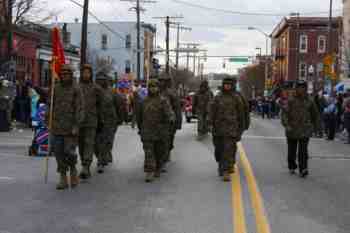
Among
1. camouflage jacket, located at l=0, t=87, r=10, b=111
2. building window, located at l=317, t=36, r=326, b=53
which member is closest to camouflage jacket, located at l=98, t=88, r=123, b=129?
camouflage jacket, located at l=0, t=87, r=10, b=111

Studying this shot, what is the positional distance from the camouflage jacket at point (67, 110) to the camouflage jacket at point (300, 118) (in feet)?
13.0

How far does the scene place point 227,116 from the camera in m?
11.5

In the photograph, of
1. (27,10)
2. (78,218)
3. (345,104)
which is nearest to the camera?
(78,218)

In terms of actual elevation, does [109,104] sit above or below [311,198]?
above

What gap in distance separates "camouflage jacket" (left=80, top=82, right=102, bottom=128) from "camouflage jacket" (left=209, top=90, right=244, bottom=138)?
198 cm

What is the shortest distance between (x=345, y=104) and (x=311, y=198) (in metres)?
13.0

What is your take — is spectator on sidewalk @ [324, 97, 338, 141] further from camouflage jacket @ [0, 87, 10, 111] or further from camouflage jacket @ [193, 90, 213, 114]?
camouflage jacket @ [0, 87, 10, 111]

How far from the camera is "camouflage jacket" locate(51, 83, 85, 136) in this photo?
33.6 feet

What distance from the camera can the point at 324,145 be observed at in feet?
65.4

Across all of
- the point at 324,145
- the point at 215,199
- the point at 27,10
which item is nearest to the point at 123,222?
the point at 215,199

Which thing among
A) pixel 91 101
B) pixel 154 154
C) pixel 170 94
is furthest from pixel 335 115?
pixel 91 101

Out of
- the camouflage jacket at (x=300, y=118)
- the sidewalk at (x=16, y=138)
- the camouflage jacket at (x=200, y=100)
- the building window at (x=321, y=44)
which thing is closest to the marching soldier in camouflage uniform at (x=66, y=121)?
the camouflage jacket at (x=300, y=118)

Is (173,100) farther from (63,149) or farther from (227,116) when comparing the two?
(63,149)

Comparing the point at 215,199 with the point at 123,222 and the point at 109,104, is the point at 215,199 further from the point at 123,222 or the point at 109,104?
the point at 109,104
